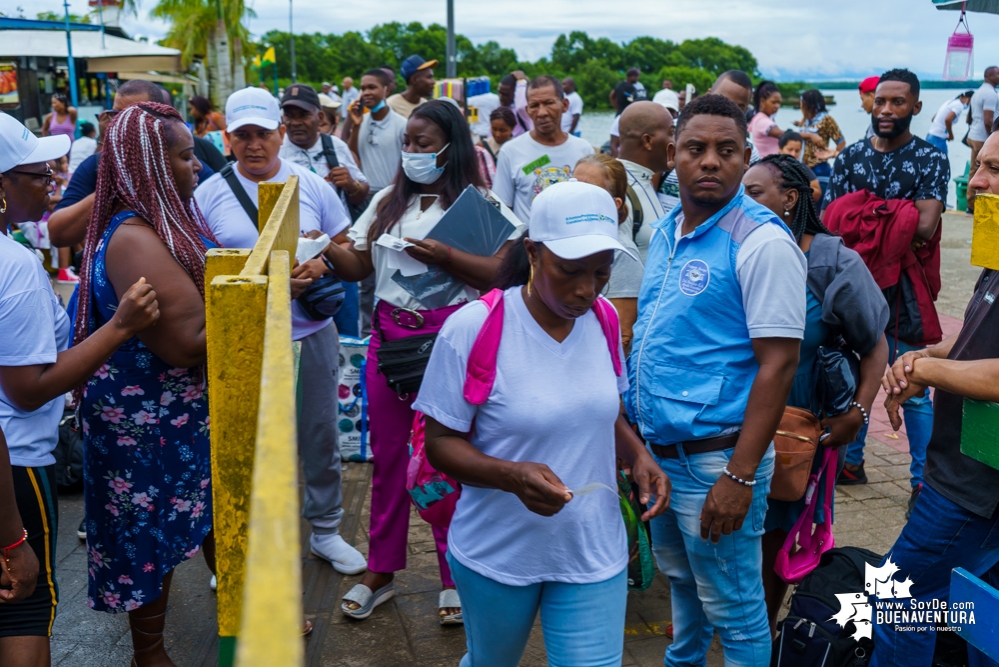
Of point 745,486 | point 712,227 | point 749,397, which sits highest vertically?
point 712,227

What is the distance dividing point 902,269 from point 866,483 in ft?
4.33

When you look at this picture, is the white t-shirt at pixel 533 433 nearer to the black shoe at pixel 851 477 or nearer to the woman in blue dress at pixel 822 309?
the woman in blue dress at pixel 822 309

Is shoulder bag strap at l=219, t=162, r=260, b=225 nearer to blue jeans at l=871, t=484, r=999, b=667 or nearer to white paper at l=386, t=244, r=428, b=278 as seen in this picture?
white paper at l=386, t=244, r=428, b=278

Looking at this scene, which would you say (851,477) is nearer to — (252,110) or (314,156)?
(252,110)

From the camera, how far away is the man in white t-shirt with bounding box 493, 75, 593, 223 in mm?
5402

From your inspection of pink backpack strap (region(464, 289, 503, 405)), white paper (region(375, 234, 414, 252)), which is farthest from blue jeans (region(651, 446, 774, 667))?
white paper (region(375, 234, 414, 252))

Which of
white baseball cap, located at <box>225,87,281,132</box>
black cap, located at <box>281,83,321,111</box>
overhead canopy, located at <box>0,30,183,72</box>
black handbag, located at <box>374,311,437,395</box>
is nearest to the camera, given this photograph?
black handbag, located at <box>374,311,437,395</box>

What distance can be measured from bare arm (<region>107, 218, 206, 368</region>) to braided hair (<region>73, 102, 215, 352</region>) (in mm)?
47

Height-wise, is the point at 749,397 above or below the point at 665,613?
above

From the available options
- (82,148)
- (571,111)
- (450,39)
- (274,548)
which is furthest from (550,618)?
(450,39)

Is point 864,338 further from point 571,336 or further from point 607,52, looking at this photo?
point 607,52

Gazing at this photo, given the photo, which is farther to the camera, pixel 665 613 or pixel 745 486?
pixel 665 613

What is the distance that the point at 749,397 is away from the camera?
268 centimetres


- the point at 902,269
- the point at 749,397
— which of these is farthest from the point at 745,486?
the point at 902,269
